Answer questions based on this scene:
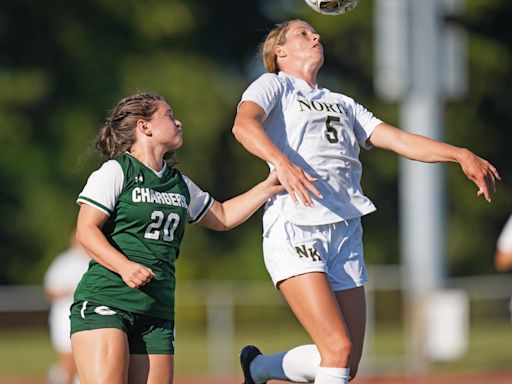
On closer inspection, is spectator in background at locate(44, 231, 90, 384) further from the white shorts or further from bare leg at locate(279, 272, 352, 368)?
bare leg at locate(279, 272, 352, 368)

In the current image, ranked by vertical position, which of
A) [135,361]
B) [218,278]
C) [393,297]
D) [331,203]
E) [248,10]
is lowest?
[135,361]

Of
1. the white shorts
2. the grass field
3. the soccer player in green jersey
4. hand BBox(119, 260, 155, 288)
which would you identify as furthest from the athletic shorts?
hand BBox(119, 260, 155, 288)

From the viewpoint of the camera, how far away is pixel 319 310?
6168 mm

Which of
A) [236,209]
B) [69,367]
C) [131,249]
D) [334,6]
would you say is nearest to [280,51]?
[334,6]

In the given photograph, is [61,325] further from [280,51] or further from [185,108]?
[185,108]

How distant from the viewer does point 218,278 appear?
3127 cm

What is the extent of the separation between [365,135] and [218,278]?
2466cm

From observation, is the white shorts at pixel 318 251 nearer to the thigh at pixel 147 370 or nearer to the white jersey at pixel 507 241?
the thigh at pixel 147 370

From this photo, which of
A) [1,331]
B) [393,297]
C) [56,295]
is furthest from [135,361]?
[1,331]

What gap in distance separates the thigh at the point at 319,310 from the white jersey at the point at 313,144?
32 cm

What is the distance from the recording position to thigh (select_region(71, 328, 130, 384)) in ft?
19.1

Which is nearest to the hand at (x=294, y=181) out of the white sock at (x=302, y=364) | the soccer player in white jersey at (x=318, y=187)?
the soccer player in white jersey at (x=318, y=187)

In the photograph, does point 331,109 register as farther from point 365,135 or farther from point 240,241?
point 240,241

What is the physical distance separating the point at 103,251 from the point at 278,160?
3.06 feet
